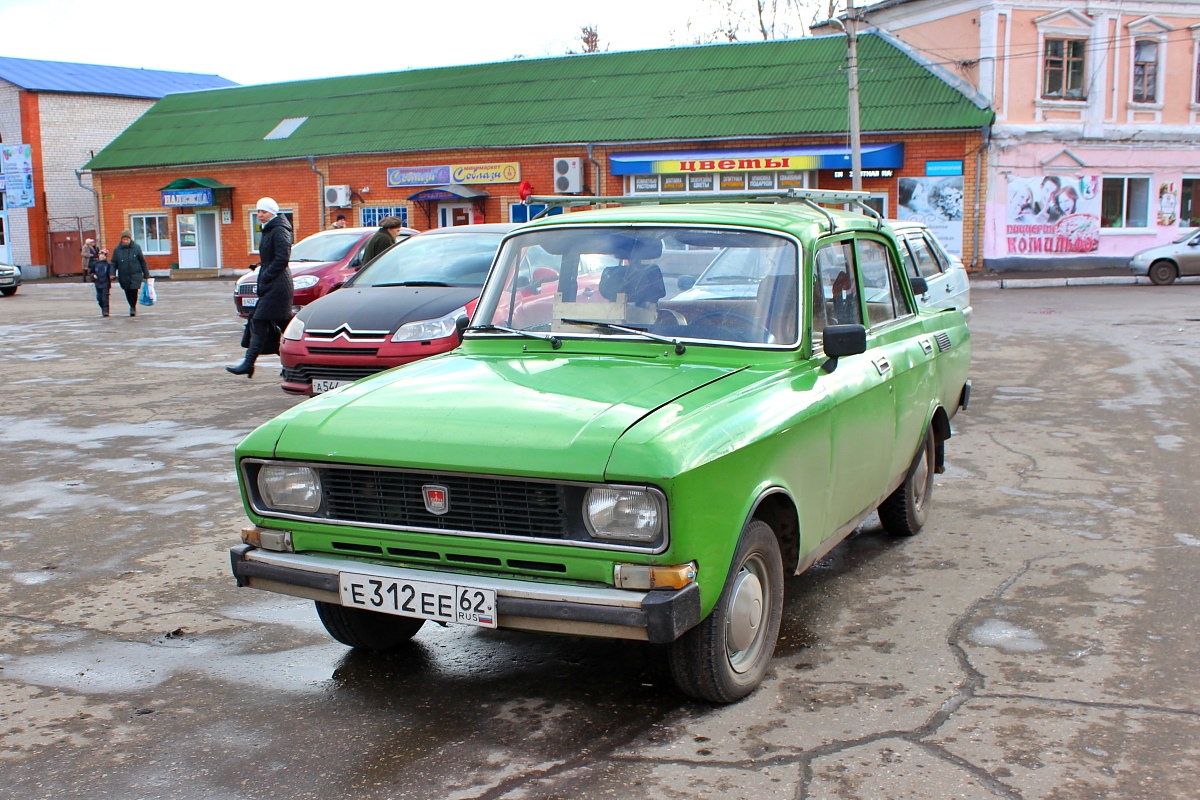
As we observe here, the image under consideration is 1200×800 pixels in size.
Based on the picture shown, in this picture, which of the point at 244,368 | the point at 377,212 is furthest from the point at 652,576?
the point at 377,212

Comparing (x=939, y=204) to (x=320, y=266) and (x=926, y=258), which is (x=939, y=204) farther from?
(x=926, y=258)

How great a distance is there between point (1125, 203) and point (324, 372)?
2771 centimetres

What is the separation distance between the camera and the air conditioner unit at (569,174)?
3403 cm

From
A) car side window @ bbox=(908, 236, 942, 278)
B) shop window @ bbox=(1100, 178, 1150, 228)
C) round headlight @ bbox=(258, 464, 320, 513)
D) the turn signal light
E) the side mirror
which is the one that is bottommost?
the turn signal light

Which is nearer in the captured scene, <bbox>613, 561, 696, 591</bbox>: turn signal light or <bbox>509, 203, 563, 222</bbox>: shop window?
<bbox>613, 561, 696, 591</bbox>: turn signal light

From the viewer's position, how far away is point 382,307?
9609 millimetres

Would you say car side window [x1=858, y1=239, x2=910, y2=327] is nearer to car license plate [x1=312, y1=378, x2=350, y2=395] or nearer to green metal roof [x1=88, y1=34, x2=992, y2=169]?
car license plate [x1=312, y1=378, x2=350, y2=395]

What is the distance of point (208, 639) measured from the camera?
471 centimetres

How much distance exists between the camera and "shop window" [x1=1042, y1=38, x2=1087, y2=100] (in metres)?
30.8

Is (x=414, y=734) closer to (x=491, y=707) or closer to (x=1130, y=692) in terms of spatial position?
(x=491, y=707)

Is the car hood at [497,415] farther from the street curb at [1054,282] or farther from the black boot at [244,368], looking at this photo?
the street curb at [1054,282]

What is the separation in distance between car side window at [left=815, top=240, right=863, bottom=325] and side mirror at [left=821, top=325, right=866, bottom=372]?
0.35 m

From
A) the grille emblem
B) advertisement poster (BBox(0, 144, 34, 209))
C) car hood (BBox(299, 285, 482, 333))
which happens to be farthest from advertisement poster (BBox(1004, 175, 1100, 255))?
advertisement poster (BBox(0, 144, 34, 209))

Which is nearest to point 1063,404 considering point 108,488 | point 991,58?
point 108,488
